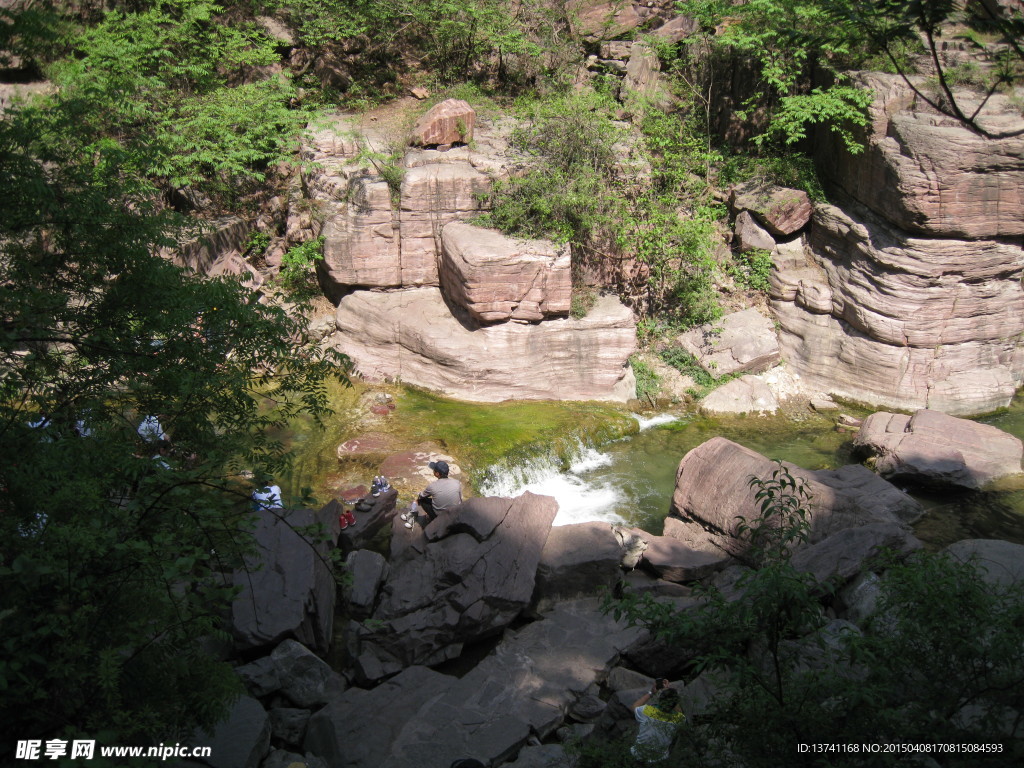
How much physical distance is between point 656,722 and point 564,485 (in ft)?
18.8

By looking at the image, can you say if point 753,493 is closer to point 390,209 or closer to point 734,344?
point 734,344

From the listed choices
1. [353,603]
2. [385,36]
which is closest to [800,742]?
[353,603]

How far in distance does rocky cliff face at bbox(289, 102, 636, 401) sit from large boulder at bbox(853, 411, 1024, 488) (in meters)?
4.03

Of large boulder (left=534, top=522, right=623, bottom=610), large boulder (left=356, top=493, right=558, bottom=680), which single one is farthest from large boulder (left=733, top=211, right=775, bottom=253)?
large boulder (left=534, top=522, right=623, bottom=610)

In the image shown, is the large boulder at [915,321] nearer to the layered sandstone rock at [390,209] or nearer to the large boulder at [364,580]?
the layered sandstone rock at [390,209]

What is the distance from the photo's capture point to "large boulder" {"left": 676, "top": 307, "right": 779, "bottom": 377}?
13.7 metres

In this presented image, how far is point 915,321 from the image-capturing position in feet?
41.6

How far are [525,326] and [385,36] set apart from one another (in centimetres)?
866

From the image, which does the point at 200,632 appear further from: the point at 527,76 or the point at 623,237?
the point at 527,76

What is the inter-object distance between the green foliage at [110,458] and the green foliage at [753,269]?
34.2 feet

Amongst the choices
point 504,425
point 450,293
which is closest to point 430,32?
point 450,293

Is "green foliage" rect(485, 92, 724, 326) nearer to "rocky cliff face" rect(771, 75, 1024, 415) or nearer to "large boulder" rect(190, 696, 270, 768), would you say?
"rocky cliff face" rect(771, 75, 1024, 415)

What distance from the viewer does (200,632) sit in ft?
15.4

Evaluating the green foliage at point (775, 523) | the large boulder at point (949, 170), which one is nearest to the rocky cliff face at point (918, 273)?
the large boulder at point (949, 170)
